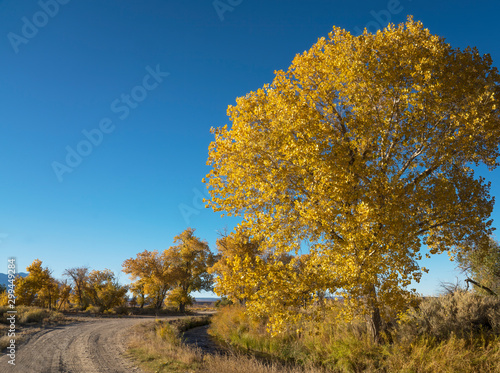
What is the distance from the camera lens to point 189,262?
49.4 m

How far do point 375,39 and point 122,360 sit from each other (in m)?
16.4

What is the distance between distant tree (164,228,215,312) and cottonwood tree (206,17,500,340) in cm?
3941

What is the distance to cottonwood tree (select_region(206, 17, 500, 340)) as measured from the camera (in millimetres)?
8969

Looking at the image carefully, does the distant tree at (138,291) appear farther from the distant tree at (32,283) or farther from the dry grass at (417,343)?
the dry grass at (417,343)

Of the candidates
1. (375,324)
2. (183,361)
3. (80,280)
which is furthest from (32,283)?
(375,324)

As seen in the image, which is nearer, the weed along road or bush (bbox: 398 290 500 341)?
the weed along road

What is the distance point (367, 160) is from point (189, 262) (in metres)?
43.5

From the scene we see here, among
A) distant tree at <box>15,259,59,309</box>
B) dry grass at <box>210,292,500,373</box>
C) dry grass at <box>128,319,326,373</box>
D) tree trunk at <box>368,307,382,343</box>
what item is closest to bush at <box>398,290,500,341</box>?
dry grass at <box>210,292,500,373</box>

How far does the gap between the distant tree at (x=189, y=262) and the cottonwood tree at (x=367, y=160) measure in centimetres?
3941

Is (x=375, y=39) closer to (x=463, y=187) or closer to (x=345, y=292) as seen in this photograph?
(x=463, y=187)

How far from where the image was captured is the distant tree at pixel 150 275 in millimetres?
44094

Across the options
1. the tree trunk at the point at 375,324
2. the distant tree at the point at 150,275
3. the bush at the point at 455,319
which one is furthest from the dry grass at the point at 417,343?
the distant tree at the point at 150,275

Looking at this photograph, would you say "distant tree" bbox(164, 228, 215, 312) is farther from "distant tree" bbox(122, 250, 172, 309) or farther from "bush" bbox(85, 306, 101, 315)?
"bush" bbox(85, 306, 101, 315)

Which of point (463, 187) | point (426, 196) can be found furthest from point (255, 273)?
point (463, 187)
